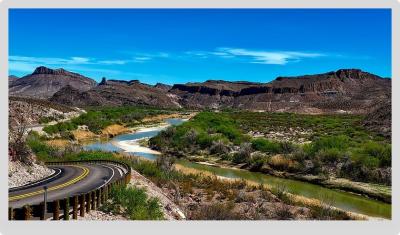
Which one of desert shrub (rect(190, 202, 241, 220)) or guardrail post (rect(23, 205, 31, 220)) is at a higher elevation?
guardrail post (rect(23, 205, 31, 220))

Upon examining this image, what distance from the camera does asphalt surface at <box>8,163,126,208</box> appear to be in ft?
63.7

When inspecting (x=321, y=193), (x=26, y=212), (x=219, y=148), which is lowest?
(x=321, y=193)

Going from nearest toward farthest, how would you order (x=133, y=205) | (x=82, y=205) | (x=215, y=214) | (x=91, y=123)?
(x=82, y=205), (x=133, y=205), (x=215, y=214), (x=91, y=123)

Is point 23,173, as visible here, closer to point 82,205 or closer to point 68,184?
point 68,184

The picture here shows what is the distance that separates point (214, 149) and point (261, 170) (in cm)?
1138

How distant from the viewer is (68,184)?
24.2 m

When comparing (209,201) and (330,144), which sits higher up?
(330,144)

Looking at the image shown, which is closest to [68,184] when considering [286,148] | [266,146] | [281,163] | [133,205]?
[133,205]

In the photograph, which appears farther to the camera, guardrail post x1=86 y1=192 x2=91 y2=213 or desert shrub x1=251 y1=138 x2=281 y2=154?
desert shrub x1=251 y1=138 x2=281 y2=154

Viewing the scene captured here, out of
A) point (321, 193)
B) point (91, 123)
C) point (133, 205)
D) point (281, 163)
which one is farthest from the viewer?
point (91, 123)

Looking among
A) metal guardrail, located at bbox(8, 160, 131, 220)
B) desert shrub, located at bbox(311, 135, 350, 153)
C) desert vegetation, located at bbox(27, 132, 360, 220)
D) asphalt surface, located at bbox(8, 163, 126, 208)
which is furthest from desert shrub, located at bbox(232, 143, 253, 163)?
metal guardrail, located at bbox(8, 160, 131, 220)

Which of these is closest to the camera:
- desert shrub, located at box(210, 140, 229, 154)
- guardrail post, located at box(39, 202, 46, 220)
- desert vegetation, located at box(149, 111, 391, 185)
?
guardrail post, located at box(39, 202, 46, 220)

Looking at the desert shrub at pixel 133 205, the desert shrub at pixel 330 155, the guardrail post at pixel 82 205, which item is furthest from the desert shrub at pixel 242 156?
the guardrail post at pixel 82 205

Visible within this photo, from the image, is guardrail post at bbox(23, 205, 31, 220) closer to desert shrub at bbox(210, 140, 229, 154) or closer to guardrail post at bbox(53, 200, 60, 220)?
guardrail post at bbox(53, 200, 60, 220)
